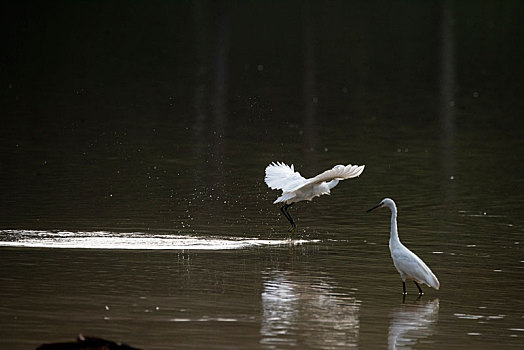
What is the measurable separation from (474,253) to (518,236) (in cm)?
147

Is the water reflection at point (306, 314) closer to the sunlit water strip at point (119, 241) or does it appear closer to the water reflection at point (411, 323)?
the water reflection at point (411, 323)

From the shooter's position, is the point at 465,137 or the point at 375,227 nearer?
the point at 375,227

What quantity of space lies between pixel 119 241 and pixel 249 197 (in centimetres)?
429

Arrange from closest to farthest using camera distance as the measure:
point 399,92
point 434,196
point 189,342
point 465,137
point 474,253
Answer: point 189,342
point 474,253
point 434,196
point 465,137
point 399,92

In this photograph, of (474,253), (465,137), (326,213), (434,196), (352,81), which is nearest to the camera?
(474,253)

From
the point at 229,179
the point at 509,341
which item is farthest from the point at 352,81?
the point at 509,341

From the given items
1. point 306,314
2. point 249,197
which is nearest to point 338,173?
point 249,197

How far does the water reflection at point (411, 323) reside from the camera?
10.6m

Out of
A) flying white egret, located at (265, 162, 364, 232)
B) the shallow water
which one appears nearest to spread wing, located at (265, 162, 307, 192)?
flying white egret, located at (265, 162, 364, 232)

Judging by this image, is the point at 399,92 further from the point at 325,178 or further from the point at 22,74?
the point at 325,178

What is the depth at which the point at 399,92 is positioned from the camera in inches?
1435

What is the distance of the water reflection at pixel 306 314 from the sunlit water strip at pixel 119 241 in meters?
1.75

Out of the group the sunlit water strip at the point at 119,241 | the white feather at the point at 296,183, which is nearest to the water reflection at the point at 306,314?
the sunlit water strip at the point at 119,241

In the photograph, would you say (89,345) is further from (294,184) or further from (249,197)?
(249,197)
